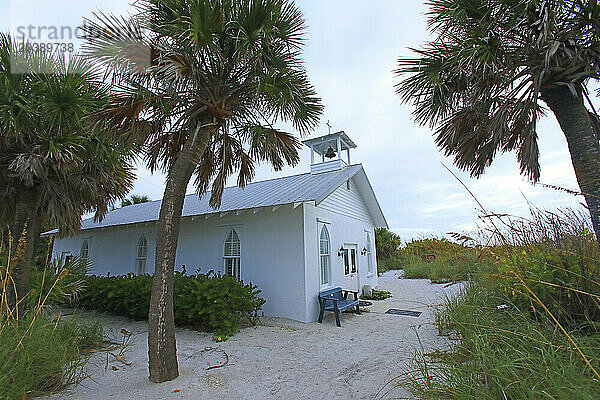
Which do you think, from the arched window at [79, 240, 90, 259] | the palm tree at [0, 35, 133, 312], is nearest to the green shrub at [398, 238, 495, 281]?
the palm tree at [0, 35, 133, 312]

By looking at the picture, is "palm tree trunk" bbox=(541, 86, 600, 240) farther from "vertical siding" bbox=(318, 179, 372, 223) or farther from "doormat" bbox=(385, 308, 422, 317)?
"vertical siding" bbox=(318, 179, 372, 223)

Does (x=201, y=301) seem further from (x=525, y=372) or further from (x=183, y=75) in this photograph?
(x=525, y=372)

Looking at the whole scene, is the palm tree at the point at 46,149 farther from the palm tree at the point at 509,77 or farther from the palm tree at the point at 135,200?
the palm tree at the point at 135,200

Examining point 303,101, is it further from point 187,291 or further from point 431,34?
point 187,291

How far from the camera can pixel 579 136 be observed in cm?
477

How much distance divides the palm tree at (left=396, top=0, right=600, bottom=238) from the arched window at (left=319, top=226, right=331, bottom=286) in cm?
482

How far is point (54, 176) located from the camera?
23.8 ft

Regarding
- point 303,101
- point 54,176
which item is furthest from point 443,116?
point 54,176

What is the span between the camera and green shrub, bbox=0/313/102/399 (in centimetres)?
323

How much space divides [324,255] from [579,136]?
6.87m

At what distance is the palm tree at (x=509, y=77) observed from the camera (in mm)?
4566

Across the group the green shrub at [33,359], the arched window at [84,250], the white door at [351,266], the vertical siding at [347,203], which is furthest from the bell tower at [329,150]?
the arched window at [84,250]

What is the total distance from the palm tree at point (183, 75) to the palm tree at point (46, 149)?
91 centimetres

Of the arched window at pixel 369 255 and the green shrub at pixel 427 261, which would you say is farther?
the arched window at pixel 369 255
